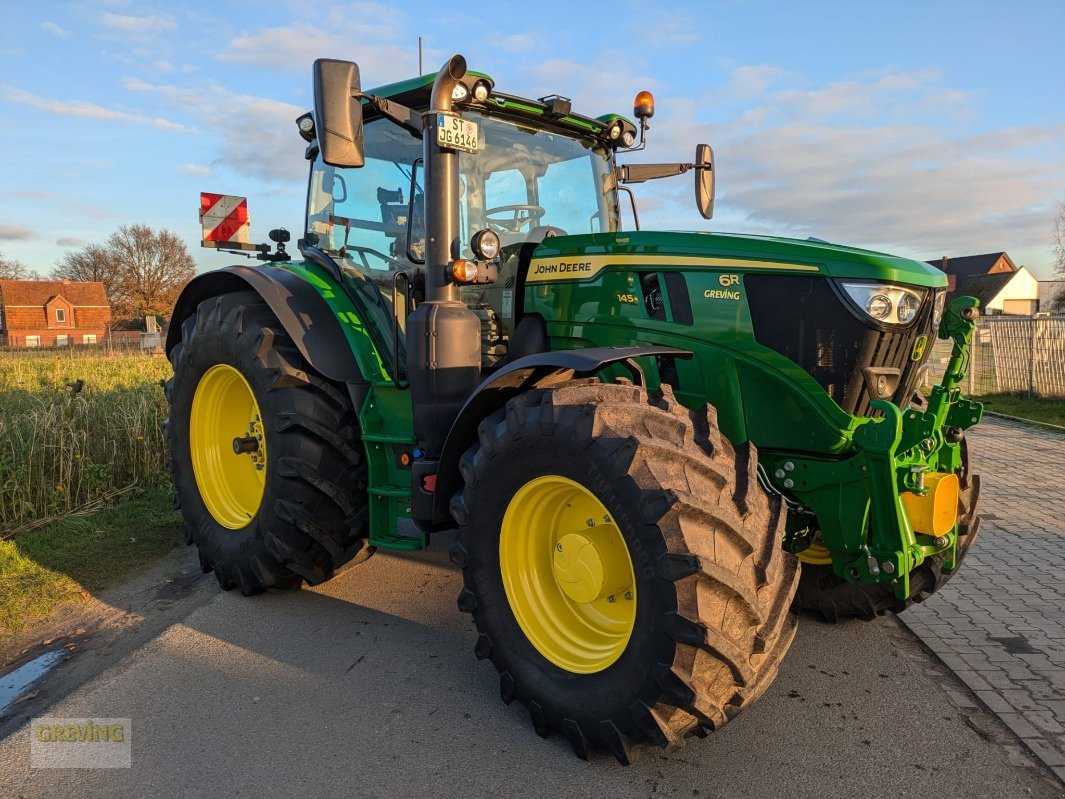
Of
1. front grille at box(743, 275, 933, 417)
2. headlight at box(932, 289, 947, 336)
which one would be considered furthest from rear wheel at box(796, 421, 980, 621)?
front grille at box(743, 275, 933, 417)

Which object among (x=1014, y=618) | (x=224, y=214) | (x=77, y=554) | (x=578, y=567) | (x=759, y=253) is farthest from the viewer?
(x=224, y=214)

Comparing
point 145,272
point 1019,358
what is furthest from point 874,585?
point 145,272

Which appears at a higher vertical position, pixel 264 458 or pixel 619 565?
pixel 264 458

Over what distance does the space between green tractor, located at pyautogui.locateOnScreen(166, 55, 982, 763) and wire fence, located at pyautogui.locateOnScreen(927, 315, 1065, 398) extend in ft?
35.9

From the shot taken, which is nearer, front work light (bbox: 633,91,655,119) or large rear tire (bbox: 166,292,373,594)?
large rear tire (bbox: 166,292,373,594)

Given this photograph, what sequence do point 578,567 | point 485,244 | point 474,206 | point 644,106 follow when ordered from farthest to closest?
point 644,106 < point 474,206 < point 485,244 < point 578,567

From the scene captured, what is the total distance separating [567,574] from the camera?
288cm

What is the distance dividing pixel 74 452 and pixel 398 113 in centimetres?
436

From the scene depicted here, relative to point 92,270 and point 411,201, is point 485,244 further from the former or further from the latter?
point 92,270

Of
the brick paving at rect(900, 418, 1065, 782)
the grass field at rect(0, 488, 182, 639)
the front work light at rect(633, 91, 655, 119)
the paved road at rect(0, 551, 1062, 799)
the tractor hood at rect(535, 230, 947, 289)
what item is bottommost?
the brick paving at rect(900, 418, 1065, 782)

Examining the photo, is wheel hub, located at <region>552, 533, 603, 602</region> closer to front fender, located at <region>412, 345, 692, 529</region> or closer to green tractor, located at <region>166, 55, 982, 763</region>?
green tractor, located at <region>166, 55, 982, 763</region>

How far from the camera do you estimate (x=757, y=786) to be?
100 inches

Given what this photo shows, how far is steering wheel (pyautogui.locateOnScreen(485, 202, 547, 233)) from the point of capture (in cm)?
401

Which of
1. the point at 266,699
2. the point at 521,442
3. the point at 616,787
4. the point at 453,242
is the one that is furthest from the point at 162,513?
the point at 616,787
